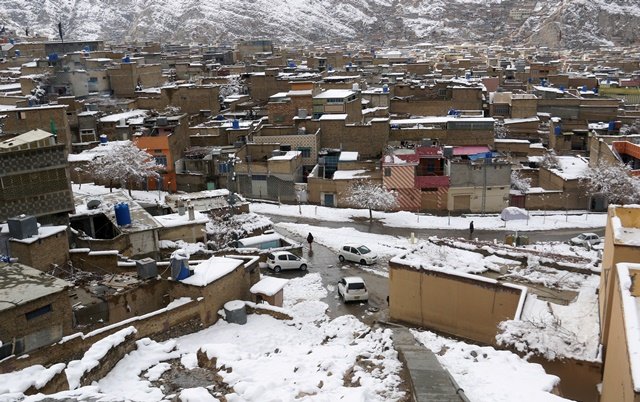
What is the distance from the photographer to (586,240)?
2736cm

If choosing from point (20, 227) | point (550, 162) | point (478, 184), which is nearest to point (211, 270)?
point (20, 227)

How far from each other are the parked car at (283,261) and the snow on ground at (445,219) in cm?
843

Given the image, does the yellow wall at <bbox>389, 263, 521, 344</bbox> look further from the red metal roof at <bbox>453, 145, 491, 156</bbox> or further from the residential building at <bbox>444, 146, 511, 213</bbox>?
the red metal roof at <bbox>453, 145, 491, 156</bbox>

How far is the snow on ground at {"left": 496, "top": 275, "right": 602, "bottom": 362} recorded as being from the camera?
12.7m

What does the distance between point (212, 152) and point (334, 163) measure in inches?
323

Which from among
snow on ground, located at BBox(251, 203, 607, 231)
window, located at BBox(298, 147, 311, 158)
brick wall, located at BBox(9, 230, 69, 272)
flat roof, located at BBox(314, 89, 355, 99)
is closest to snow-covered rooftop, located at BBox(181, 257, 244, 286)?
brick wall, located at BBox(9, 230, 69, 272)

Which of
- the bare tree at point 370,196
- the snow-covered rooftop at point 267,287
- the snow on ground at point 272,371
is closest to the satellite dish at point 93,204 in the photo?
the snow-covered rooftop at point 267,287

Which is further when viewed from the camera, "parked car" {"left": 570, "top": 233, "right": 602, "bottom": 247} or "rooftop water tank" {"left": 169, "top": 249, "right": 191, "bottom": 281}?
"parked car" {"left": 570, "top": 233, "right": 602, "bottom": 247}

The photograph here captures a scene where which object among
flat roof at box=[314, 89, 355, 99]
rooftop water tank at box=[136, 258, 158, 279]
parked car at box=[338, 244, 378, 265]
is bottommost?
parked car at box=[338, 244, 378, 265]

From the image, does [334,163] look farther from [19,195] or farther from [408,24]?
[408,24]

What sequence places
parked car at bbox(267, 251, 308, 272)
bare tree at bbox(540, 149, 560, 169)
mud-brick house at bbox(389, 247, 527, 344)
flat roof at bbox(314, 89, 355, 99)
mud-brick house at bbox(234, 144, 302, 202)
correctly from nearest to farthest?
mud-brick house at bbox(389, 247, 527, 344) → parked car at bbox(267, 251, 308, 272) → mud-brick house at bbox(234, 144, 302, 202) → bare tree at bbox(540, 149, 560, 169) → flat roof at bbox(314, 89, 355, 99)

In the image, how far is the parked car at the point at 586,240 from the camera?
2694 cm

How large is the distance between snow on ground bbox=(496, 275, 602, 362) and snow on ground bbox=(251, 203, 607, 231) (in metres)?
16.2

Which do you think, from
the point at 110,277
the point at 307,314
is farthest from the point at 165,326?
the point at 307,314
